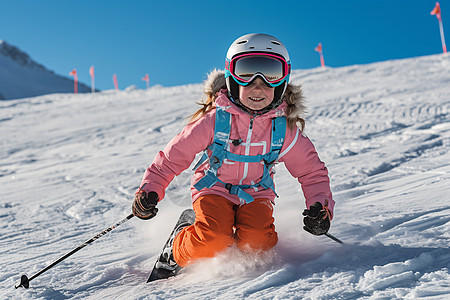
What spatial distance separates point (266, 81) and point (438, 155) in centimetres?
280

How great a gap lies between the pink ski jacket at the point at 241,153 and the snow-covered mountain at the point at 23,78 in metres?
42.6

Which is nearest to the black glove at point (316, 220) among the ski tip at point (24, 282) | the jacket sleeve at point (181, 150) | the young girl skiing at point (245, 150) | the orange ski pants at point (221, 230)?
the young girl skiing at point (245, 150)

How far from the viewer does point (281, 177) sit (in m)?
4.24

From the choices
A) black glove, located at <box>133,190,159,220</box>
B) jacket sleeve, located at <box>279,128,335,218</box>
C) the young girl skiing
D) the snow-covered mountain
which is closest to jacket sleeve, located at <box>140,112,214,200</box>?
the young girl skiing

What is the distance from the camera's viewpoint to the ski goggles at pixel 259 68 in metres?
2.28

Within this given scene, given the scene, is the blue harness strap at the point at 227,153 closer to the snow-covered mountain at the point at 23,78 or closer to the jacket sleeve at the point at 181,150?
the jacket sleeve at the point at 181,150

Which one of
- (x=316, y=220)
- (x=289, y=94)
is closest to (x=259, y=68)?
(x=289, y=94)

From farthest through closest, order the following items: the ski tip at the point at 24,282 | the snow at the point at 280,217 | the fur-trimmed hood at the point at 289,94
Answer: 1. the fur-trimmed hood at the point at 289,94
2. the ski tip at the point at 24,282
3. the snow at the point at 280,217

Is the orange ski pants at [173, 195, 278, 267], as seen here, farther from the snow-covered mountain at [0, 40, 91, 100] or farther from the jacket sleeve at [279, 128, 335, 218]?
the snow-covered mountain at [0, 40, 91, 100]

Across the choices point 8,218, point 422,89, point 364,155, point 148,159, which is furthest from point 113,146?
point 422,89

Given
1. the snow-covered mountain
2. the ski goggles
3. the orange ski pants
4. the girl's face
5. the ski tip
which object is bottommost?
the ski tip

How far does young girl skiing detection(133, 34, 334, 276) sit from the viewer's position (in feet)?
7.43

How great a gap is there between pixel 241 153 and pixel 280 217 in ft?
2.27

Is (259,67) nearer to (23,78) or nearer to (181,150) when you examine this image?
(181,150)
